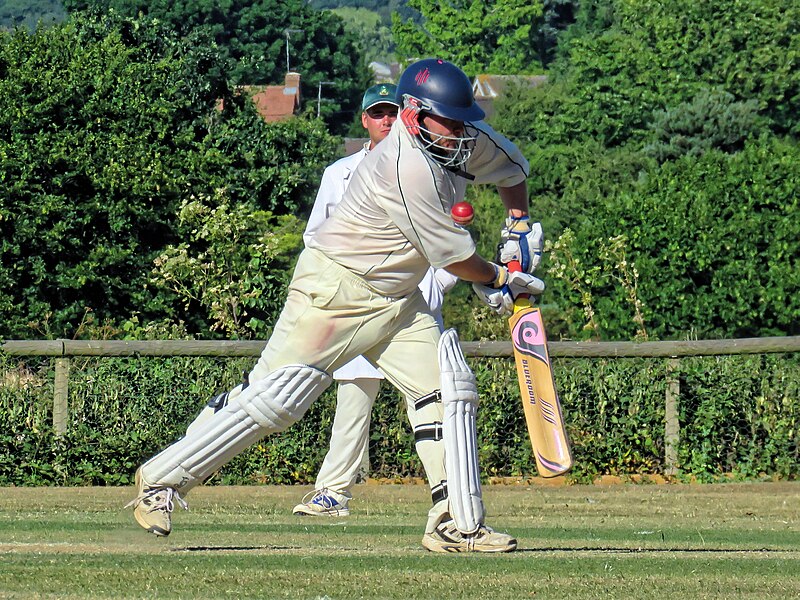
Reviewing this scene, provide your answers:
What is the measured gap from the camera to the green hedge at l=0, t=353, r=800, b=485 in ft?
37.2

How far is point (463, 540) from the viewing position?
6.42 m

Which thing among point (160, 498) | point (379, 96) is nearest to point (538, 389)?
point (160, 498)

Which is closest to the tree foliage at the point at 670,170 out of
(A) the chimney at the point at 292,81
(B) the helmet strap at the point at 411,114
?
(B) the helmet strap at the point at 411,114

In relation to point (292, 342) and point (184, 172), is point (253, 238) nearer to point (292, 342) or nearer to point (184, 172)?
point (184, 172)

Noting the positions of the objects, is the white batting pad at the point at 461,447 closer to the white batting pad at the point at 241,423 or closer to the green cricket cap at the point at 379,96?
the white batting pad at the point at 241,423

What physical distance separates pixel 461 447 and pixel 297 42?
84582 millimetres

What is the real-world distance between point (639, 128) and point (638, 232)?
2799cm

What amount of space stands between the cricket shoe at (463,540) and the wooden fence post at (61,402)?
5498 millimetres

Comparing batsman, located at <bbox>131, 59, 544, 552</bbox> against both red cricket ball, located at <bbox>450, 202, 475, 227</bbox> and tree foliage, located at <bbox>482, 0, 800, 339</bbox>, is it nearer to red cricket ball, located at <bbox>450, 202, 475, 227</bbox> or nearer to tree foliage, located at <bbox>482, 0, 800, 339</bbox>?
red cricket ball, located at <bbox>450, 202, 475, 227</bbox>

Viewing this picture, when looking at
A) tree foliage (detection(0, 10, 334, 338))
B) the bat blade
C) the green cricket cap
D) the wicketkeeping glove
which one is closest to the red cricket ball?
the wicketkeeping glove

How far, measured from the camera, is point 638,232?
21.4 meters

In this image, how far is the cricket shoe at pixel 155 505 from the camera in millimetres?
6441

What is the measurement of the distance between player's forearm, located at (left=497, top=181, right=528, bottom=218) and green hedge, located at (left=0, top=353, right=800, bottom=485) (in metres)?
4.62

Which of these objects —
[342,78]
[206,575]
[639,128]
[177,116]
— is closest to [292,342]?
[206,575]
